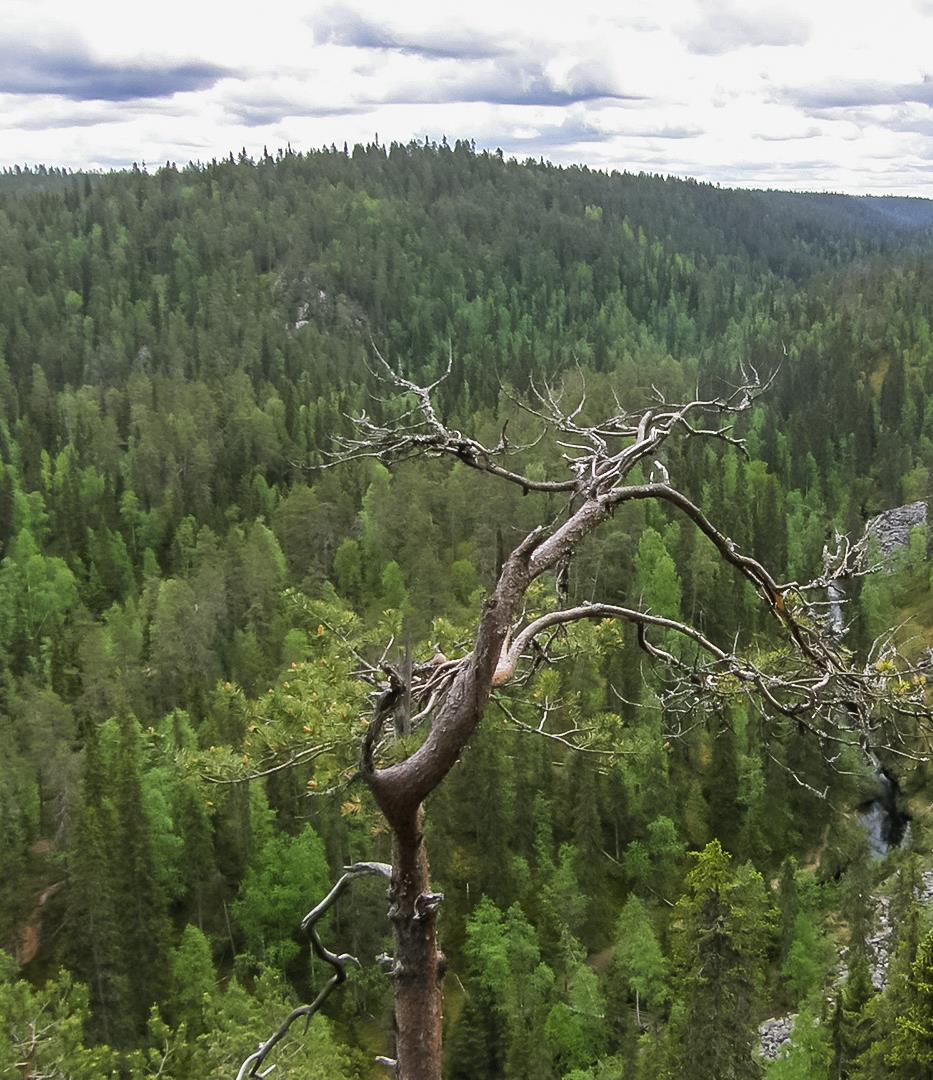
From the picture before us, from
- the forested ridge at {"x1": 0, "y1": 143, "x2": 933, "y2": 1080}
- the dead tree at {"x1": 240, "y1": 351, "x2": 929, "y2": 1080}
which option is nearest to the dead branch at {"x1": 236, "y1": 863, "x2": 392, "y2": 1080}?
the dead tree at {"x1": 240, "y1": 351, "x2": 929, "y2": 1080}

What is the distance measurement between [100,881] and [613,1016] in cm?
1838

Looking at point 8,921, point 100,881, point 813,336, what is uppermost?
point 813,336

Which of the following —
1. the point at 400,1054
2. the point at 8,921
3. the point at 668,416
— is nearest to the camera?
the point at 400,1054

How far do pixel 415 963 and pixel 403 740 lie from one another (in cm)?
138

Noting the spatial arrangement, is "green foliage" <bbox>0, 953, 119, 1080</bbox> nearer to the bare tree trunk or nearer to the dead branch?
the dead branch

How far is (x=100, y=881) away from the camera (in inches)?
1337

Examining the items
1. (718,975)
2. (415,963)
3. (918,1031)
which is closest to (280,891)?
(718,975)

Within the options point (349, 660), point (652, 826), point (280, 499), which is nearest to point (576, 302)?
point (280, 499)

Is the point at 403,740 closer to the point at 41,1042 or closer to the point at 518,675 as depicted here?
the point at 518,675

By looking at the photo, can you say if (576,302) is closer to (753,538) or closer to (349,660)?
(753,538)

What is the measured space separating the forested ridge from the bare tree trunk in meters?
1.26

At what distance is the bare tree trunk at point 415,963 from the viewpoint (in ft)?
18.4

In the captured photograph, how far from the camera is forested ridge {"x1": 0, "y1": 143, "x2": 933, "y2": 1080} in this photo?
20.8 metres

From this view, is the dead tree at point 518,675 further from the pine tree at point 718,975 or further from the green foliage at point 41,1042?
the green foliage at point 41,1042
